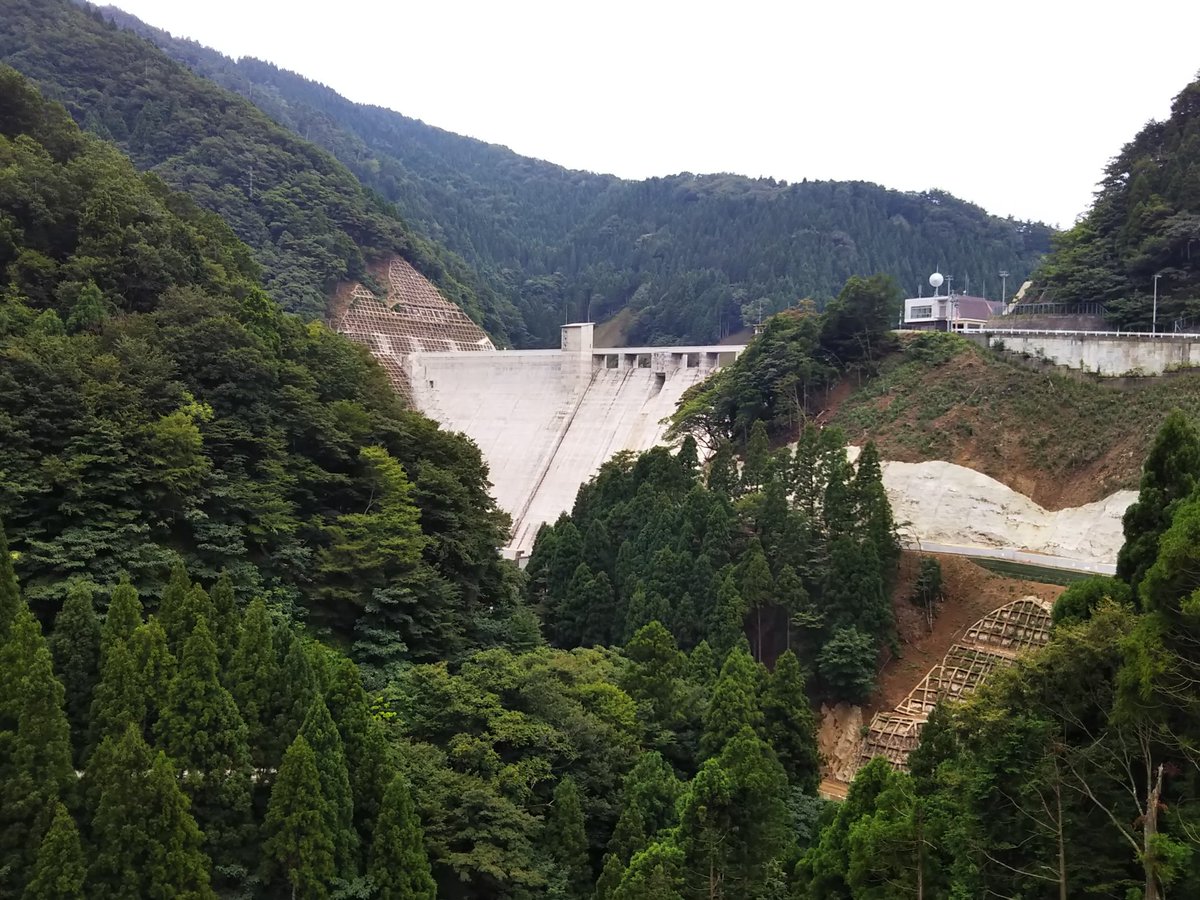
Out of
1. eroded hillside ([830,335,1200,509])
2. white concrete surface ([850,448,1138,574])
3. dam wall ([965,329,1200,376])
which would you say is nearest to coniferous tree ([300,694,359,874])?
white concrete surface ([850,448,1138,574])

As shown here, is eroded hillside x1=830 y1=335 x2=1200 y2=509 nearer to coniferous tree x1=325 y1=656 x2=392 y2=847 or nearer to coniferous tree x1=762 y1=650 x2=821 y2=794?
coniferous tree x1=762 y1=650 x2=821 y2=794

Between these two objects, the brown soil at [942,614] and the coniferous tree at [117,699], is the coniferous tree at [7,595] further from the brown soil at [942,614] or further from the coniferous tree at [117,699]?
the brown soil at [942,614]

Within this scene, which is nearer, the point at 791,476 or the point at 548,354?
the point at 791,476

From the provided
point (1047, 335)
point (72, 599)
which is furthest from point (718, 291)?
point (72, 599)

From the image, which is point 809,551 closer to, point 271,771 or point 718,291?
point 271,771

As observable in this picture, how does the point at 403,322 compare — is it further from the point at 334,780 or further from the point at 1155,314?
the point at 334,780

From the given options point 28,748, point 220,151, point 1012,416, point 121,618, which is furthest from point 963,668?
point 220,151
